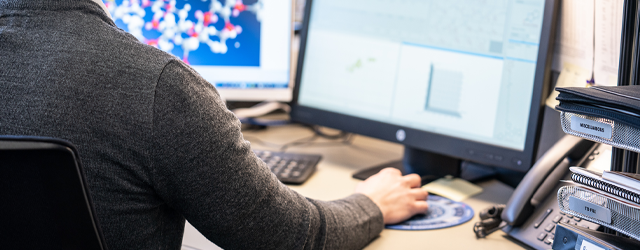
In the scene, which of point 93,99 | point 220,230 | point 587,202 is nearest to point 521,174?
point 587,202

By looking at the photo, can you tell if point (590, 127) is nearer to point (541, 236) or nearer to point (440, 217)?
point (541, 236)

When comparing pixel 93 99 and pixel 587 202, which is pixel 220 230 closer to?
pixel 93 99

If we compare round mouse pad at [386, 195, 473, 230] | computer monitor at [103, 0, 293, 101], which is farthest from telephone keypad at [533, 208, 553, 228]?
computer monitor at [103, 0, 293, 101]

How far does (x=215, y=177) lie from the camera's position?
21.6 inches

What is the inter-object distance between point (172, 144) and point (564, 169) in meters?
0.57

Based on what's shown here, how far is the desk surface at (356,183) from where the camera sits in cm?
73

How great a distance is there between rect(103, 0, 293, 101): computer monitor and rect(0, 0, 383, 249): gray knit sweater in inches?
25.1

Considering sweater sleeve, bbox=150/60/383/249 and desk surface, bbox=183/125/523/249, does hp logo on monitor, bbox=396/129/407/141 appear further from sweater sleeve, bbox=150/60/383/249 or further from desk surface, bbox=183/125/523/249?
sweater sleeve, bbox=150/60/383/249

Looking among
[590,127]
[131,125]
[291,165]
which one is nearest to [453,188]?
[291,165]

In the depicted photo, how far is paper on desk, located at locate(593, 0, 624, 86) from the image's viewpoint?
71 cm

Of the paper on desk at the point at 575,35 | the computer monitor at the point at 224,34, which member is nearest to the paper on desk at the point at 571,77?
the paper on desk at the point at 575,35

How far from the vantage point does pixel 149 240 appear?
0.59 m

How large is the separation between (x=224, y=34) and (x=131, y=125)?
0.74 m

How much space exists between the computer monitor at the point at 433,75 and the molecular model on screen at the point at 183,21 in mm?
Result: 206
